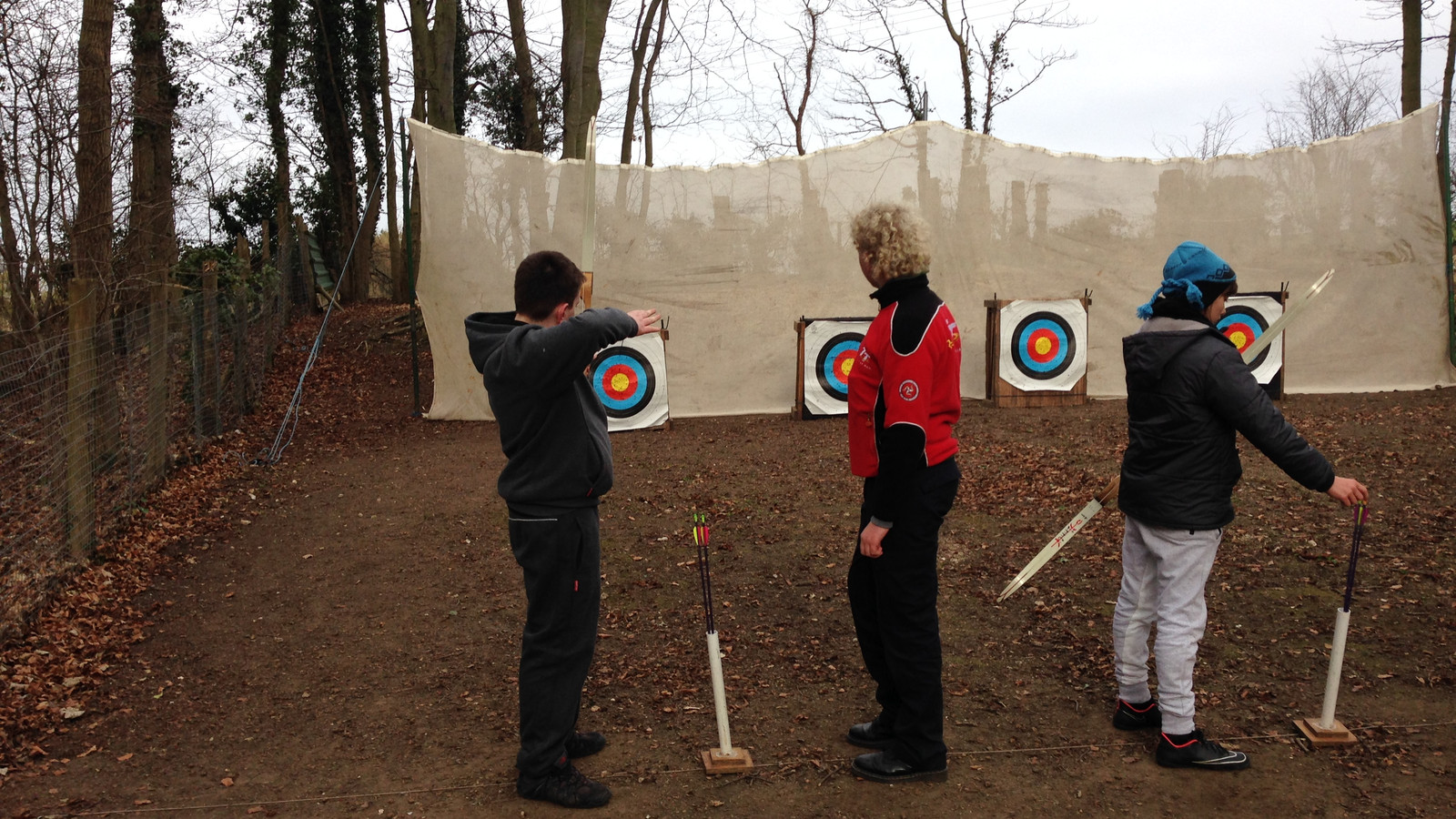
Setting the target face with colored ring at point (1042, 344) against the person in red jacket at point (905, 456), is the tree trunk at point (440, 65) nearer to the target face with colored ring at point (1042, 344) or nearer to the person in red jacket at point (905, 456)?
the target face with colored ring at point (1042, 344)

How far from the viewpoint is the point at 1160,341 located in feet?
9.46

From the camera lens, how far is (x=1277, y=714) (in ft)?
10.7

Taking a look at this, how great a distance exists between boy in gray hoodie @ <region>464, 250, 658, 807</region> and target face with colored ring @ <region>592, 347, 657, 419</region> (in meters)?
5.72

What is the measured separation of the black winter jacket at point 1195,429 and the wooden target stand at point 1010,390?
19.3 feet

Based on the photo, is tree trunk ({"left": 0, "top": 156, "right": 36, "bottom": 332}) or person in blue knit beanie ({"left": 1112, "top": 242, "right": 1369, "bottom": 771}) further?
tree trunk ({"left": 0, "top": 156, "right": 36, "bottom": 332})

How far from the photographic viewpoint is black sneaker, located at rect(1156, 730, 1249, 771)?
290 centimetres

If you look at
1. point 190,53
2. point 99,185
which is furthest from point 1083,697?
point 190,53

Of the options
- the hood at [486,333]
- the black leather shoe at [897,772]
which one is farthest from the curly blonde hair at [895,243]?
the black leather shoe at [897,772]

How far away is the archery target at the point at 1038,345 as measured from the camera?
28.8 feet

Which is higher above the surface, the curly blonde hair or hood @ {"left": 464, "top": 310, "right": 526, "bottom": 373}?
the curly blonde hair

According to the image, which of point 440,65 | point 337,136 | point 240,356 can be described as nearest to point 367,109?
point 337,136

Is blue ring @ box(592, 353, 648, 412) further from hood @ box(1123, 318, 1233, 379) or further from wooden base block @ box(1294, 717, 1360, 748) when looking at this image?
wooden base block @ box(1294, 717, 1360, 748)

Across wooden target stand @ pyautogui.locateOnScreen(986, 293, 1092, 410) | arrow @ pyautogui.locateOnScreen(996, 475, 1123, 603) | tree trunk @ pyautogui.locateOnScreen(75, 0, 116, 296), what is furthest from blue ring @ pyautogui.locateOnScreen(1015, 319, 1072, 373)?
tree trunk @ pyautogui.locateOnScreen(75, 0, 116, 296)

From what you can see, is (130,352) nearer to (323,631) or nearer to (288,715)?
(323,631)
